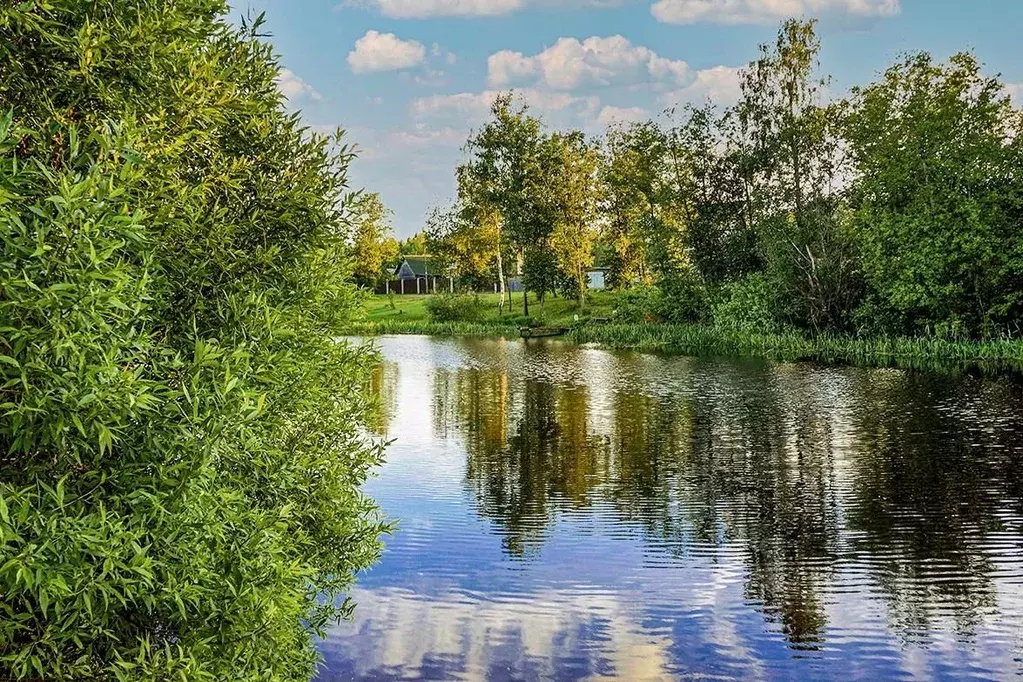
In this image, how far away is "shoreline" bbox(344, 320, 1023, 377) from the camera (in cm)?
4222

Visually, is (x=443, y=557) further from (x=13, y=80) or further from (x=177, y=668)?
(x=13, y=80)

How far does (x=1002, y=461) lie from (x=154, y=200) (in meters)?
20.2

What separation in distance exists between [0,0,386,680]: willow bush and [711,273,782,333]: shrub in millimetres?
47131

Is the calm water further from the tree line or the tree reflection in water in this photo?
the tree line

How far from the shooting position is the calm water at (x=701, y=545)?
11523 millimetres

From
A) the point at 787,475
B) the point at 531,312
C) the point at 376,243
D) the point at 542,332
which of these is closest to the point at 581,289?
the point at 531,312

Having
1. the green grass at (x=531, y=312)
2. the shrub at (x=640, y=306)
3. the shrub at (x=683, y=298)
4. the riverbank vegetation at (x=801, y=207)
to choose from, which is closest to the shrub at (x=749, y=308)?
the riverbank vegetation at (x=801, y=207)

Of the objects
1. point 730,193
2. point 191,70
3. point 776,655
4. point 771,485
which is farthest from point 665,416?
point 730,193

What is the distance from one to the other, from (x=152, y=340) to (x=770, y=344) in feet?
155

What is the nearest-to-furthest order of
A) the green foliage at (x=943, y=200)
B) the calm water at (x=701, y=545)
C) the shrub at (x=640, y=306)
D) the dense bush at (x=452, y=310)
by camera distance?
the calm water at (x=701, y=545)
the green foliage at (x=943, y=200)
the shrub at (x=640, y=306)
the dense bush at (x=452, y=310)

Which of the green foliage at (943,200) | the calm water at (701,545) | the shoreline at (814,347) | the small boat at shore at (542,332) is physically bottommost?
Answer: the calm water at (701,545)

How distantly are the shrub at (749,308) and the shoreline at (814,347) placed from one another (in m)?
0.65

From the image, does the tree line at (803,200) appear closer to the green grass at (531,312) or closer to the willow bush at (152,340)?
the green grass at (531,312)

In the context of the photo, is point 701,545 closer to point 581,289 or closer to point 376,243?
point 581,289
